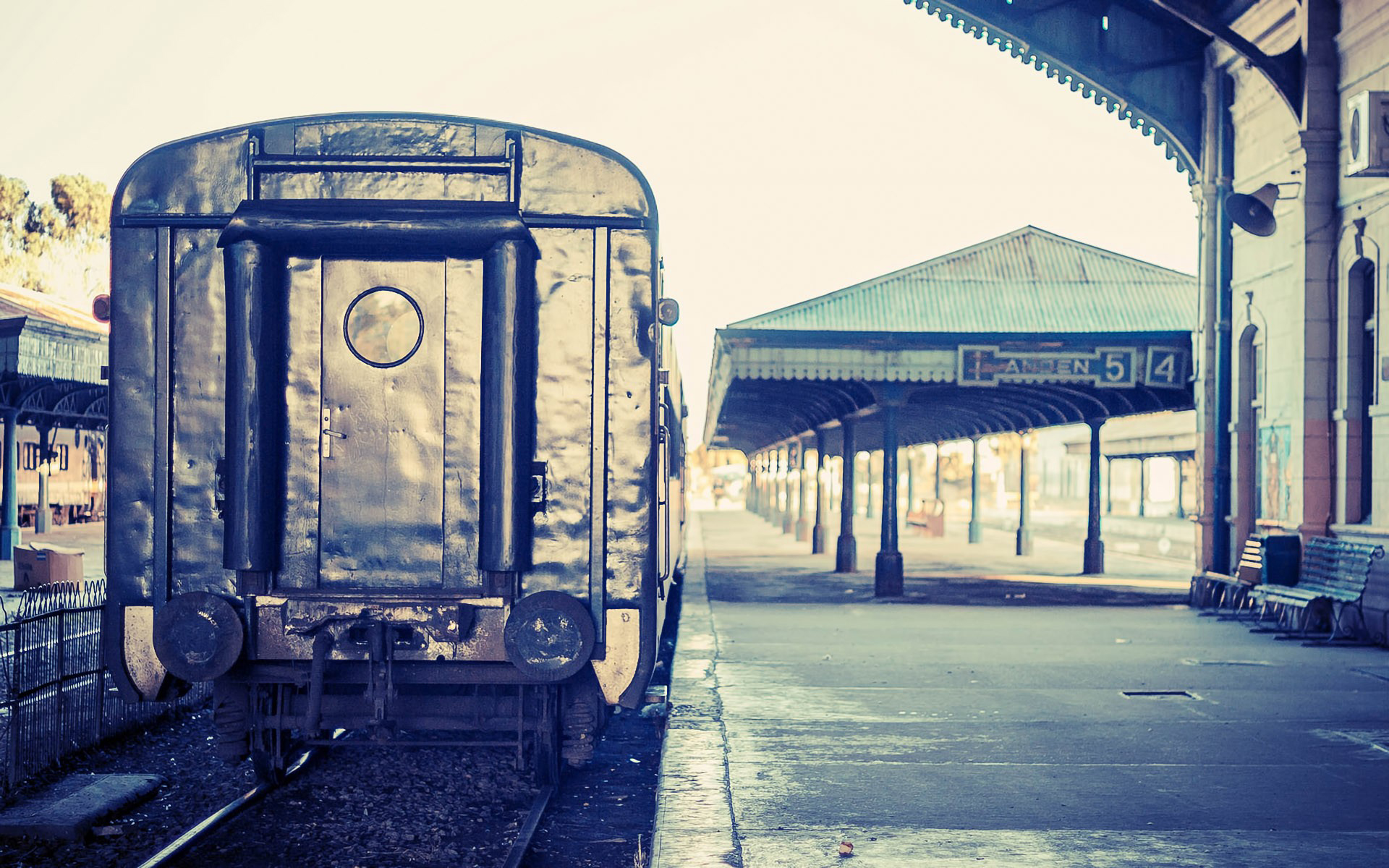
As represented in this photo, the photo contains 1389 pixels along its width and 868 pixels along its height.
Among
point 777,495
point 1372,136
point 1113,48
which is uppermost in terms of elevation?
point 1113,48

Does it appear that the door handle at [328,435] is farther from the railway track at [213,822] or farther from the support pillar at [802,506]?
the support pillar at [802,506]

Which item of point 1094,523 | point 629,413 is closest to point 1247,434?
point 1094,523

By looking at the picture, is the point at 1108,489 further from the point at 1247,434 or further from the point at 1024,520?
the point at 1247,434

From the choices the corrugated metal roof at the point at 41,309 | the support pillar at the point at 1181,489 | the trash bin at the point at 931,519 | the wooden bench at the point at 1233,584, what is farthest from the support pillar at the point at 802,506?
the support pillar at the point at 1181,489

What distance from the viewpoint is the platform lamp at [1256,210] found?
13.3 meters

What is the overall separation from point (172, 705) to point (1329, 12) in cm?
1342

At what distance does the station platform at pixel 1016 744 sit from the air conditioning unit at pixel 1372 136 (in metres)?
3.64

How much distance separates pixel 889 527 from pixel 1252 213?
21.6 ft

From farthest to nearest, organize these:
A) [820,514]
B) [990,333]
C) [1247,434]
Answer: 1. [820,514]
2. [990,333]
3. [1247,434]

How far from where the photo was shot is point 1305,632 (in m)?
12.9

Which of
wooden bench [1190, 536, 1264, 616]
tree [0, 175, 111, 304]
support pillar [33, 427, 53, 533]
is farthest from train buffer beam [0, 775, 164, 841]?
tree [0, 175, 111, 304]

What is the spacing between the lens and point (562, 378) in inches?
236

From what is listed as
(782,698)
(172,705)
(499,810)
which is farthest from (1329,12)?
(172,705)

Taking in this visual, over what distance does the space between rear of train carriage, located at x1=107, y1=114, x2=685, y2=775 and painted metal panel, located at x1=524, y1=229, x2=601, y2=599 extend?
1 cm
